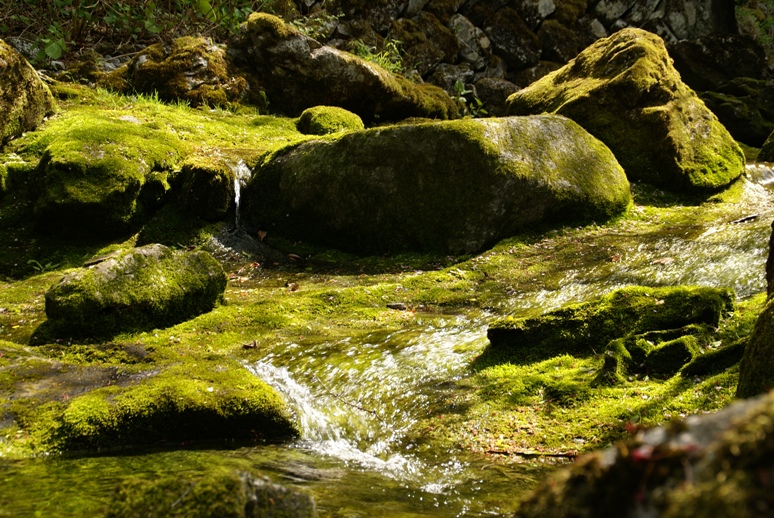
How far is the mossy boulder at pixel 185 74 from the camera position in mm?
16078

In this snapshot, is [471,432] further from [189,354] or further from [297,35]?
[297,35]

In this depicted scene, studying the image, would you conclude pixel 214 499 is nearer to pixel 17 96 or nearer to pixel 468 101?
pixel 17 96

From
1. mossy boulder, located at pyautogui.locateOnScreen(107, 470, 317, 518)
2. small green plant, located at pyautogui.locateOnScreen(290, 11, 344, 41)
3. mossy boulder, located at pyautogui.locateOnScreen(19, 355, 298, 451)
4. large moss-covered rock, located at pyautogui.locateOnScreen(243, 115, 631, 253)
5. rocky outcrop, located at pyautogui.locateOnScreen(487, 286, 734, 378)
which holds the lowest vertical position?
mossy boulder, located at pyautogui.locateOnScreen(19, 355, 298, 451)

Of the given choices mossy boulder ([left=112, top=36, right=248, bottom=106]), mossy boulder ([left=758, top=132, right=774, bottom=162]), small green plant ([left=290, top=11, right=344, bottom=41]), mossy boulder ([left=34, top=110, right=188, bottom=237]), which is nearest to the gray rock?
small green plant ([left=290, top=11, right=344, bottom=41])

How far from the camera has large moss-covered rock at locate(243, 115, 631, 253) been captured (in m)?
10.9

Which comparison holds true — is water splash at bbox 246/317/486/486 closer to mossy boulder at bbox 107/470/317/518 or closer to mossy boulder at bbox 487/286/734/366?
mossy boulder at bbox 487/286/734/366

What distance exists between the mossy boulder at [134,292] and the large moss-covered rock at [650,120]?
404 inches

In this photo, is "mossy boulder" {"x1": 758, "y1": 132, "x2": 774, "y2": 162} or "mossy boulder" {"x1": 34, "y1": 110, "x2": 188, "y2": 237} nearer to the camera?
"mossy boulder" {"x1": 34, "y1": 110, "x2": 188, "y2": 237}

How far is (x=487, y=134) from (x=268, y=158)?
4664 millimetres

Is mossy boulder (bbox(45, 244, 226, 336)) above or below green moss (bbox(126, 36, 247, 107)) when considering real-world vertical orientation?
below

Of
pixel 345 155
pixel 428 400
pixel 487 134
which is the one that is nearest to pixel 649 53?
pixel 487 134

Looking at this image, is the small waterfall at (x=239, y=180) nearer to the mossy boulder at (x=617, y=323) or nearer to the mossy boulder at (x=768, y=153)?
the mossy boulder at (x=617, y=323)

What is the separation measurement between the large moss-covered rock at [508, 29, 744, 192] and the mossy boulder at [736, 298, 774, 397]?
998 cm

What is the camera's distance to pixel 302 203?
11.6 m
